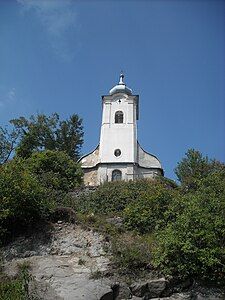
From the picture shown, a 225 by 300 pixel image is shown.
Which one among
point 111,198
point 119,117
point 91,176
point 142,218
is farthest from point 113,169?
point 142,218

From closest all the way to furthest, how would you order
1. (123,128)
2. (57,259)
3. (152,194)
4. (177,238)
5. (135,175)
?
(177,238), (57,259), (152,194), (135,175), (123,128)

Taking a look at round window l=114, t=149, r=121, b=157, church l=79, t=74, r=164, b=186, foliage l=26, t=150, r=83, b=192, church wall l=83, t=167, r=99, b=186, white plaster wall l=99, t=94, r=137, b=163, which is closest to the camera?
foliage l=26, t=150, r=83, b=192

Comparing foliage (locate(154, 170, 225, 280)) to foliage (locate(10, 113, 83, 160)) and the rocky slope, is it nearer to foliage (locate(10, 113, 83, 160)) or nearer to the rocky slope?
the rocky slope

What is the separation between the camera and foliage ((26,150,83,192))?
24297 millimetres

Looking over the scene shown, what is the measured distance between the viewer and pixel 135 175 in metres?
39.6

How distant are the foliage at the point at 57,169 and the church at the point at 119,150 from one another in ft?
33.6

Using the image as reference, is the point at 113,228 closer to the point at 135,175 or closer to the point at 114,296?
the point at 114,296

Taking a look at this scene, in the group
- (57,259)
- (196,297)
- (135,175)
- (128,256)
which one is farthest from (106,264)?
(135,175)

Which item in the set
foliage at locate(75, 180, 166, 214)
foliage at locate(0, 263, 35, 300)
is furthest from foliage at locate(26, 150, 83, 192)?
foliage at locate(0, 263, 35, 300)

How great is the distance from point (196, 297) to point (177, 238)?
176 centimetres

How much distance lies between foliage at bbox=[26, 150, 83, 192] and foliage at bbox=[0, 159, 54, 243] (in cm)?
679

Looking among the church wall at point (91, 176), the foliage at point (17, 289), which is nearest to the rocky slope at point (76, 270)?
the foliage at point (17, 289)

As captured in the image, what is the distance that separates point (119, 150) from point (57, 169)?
16046mm

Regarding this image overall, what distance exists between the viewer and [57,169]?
26.3m
